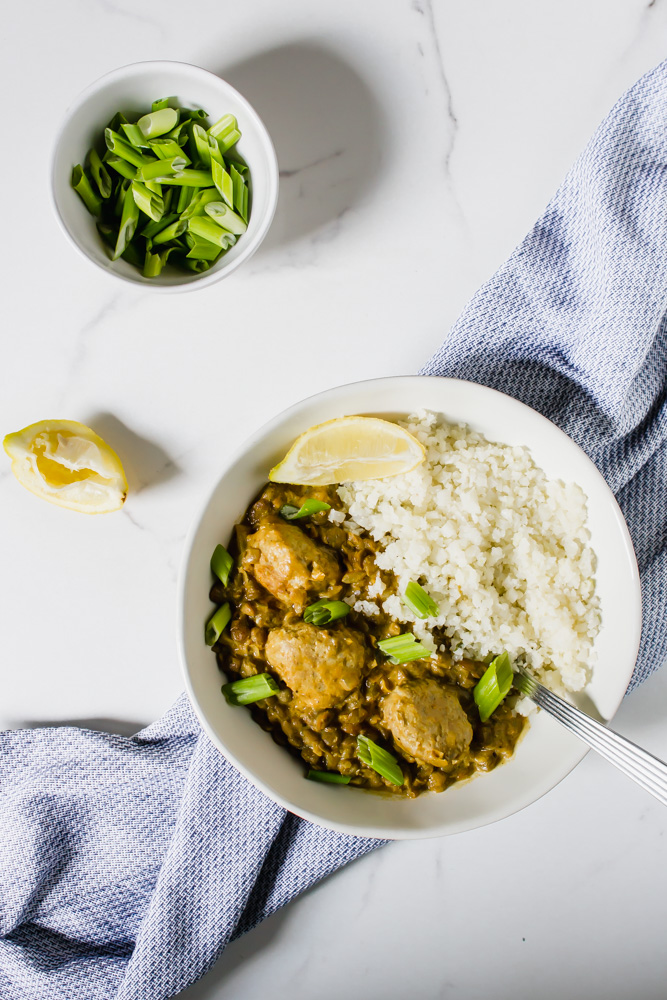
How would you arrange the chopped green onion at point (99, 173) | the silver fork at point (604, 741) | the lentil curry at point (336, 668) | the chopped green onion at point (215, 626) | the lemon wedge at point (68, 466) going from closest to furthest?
the silver fork at point (604, 741) < the lentil curry at point (336, 668) < the chopped green onion at point (215, 626) < the chopped green onion at point (99, 173) < the lemon wedge at point (68, 466)

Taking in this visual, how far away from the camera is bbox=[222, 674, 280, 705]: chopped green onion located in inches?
79.4

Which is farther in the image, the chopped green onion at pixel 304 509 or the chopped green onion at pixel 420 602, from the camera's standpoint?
the chopped green onion at pixel 304 509

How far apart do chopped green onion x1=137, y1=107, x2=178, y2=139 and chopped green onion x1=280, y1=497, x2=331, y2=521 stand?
3.76 feet

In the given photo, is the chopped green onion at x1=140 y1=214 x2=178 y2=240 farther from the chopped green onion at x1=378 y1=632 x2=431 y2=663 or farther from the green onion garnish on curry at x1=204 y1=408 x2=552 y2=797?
the chopped green onion at x1=378 y1=632 x2=431 y2=663

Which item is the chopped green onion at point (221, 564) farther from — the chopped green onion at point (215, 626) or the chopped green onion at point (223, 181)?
the chopped green onion at point (223, 181)

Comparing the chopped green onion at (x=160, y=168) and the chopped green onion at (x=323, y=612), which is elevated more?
the chopped green onion at (x=160, y=168)

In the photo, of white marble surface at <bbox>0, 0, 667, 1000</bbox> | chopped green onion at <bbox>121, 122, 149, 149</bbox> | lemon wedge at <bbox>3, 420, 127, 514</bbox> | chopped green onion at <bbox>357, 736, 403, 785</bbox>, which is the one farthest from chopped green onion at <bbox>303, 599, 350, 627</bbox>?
chopped green onion at <bbox>121, 122, 149, 149</bbox>

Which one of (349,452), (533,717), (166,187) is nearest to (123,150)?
(166,187)

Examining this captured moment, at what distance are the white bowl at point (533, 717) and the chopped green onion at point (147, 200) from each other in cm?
74

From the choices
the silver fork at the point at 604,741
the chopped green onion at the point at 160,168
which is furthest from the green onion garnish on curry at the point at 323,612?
the chopped green onion at the point at 160,168

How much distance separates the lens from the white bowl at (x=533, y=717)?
198 cm

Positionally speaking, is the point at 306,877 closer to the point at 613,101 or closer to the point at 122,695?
the point at 122,695

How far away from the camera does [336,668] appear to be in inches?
76.2

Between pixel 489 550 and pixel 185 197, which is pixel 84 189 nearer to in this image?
pixel 185 197
